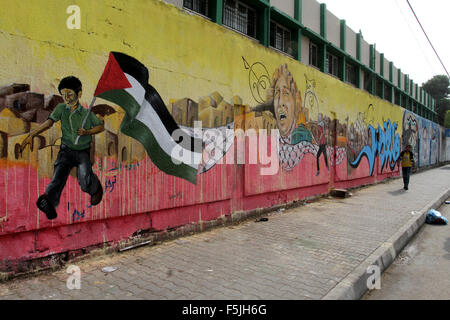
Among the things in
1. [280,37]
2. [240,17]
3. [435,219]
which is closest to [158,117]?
[240,17]

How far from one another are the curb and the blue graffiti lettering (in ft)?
18.7

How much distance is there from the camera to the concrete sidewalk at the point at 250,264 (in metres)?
3.11

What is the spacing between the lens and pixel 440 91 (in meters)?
37.5

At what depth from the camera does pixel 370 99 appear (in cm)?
1294

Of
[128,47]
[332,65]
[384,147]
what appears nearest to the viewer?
[128,47]

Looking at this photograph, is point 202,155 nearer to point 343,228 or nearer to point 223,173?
point 223,173

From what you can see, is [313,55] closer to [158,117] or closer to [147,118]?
[158,117]

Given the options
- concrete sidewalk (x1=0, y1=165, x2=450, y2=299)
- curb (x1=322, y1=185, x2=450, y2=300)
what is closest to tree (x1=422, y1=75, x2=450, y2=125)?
curb (x1=322, y1=185, x2=450, y2=300)

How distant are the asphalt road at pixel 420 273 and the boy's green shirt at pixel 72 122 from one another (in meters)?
3.70

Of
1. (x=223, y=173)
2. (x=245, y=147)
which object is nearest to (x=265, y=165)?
(x=245, y=147)

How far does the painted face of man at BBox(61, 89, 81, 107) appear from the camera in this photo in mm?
3688

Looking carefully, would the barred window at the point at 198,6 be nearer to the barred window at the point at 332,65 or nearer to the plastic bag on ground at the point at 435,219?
the barred window at the point at 332,65

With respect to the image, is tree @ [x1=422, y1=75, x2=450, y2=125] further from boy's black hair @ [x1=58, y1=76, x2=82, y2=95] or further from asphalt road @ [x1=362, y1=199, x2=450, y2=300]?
boy's black hair @ [x1=58, y1=76, x2=82, y2=95]

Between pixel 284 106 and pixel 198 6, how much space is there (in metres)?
2.95
